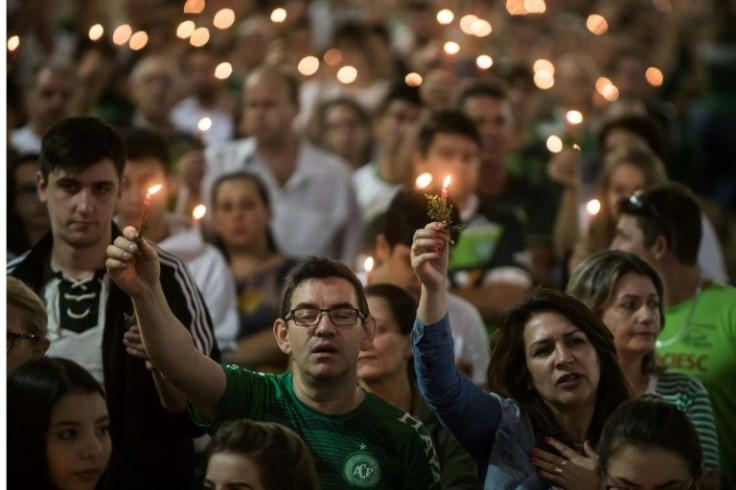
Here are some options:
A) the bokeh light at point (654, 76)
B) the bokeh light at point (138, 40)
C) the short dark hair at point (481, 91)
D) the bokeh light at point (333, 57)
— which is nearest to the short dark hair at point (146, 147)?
the short dark hair at point (481, 91)

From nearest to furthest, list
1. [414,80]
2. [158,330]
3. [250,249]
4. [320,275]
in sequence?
[158,330] < [320,275] < [250,249] < [414,80]

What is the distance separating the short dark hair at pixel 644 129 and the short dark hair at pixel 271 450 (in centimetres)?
427

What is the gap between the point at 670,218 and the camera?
600 centimetres

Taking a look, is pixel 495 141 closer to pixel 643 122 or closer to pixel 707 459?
pixel 643 122

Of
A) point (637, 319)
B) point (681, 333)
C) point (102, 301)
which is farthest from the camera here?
point (681, 333)

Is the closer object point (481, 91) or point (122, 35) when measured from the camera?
point (481, 91)

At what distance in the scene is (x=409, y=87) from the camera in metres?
9.20

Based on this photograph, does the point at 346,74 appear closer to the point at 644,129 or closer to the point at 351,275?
the point at 644,129

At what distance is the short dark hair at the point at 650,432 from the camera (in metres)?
4.18

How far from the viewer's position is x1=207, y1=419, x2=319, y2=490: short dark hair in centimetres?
399

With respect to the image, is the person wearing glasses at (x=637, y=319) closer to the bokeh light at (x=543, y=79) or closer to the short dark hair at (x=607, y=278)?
the short dark hair at (x=607, y=278)

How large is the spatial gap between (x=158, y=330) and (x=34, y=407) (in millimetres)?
399

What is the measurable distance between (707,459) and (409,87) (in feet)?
14.6

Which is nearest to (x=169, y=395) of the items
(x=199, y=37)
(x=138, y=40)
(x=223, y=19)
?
(x=199, y=37)
